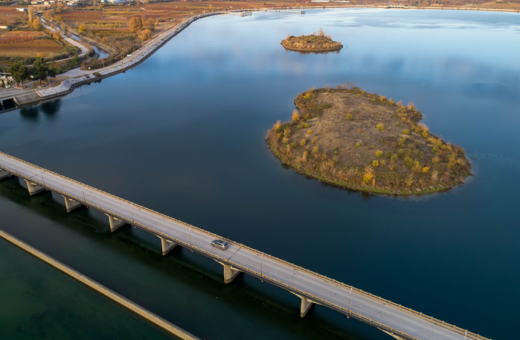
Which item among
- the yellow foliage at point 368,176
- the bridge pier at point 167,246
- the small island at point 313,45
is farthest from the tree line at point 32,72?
the small island at point 313,45

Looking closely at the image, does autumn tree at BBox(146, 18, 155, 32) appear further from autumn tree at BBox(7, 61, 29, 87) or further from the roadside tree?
autumn tree at BBox(7, 61, 29, 87)

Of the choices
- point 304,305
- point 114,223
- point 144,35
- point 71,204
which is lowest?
point 304,305

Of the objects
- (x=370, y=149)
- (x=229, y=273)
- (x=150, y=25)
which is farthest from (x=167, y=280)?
(x=150, y=25)

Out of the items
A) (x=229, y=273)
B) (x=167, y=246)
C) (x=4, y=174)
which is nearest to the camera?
(x=229, y=273)

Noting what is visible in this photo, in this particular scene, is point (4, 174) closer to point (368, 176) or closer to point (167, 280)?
point (167, 280)

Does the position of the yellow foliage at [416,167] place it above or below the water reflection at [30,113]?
above

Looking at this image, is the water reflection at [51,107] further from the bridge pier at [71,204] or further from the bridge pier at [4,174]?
the bridge pier at [71,204]
